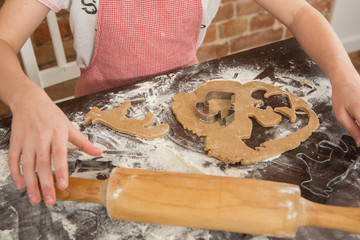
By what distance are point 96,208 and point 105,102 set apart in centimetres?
33

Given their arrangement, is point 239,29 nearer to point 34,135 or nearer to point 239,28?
point 239,28

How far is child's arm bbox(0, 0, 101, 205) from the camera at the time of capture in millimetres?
613

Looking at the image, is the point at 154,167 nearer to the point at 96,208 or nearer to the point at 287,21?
the point at 96,208

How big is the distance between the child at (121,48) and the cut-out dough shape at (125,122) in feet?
0.55

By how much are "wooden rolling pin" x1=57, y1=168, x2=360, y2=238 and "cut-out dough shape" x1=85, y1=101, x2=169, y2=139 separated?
0.21 m

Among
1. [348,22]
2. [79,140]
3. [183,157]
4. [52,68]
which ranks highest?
[79,140]

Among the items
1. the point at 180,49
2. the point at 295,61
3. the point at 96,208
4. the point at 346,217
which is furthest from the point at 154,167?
the point at 295,61

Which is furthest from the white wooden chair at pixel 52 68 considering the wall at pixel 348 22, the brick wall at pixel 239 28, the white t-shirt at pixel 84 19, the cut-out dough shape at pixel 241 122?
the wall at pixel 348 22

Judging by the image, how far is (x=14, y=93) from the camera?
732 millimetres

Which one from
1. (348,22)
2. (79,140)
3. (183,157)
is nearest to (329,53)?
(183,157)

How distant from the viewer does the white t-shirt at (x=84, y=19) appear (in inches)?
39.2

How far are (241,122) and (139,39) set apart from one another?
0.39 m

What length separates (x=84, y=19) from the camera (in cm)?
103

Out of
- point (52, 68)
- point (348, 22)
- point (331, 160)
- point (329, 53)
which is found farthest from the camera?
point (348, 22)
